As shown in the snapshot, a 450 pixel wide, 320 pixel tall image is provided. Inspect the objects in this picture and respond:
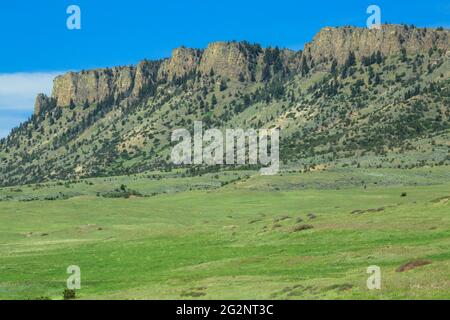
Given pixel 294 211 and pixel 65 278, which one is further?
pixel 294 211

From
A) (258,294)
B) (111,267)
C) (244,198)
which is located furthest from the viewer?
(244,198)

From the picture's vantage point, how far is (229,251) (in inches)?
3019

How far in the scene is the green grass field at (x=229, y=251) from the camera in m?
47.0

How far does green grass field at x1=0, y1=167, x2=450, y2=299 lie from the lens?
4697 cm

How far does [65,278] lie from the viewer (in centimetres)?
6675
